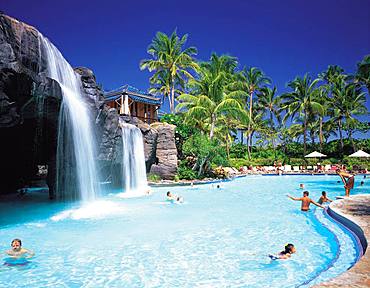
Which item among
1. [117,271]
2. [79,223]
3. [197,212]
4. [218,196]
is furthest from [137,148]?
[117,271]

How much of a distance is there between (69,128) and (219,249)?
349 inches

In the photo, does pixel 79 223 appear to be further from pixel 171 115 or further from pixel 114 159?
pixel 171 115

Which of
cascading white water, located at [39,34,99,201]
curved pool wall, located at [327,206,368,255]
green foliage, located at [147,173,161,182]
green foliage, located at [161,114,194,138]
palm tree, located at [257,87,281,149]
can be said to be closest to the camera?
curved pool wall, located at [327,206,368,255]

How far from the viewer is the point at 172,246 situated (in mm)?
7266

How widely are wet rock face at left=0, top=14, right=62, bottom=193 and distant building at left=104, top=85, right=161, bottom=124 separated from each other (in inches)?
582

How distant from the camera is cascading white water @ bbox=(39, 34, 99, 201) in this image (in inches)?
492

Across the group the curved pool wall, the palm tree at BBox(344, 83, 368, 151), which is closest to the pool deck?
the curved pool wall

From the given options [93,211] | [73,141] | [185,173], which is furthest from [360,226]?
[185,173]

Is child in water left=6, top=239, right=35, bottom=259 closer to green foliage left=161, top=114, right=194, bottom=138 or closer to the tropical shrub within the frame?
the tropical shrub

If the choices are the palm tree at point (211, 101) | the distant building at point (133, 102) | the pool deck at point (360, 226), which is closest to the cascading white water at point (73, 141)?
the pool deck at point (360, 226)

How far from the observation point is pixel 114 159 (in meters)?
17.2

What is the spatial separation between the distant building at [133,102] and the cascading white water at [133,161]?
915 cm

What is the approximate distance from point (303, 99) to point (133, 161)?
2614 cm

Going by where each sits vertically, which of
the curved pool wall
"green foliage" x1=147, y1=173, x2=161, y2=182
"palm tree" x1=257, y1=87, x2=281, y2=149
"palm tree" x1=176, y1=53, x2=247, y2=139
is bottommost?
the curved pool wall
